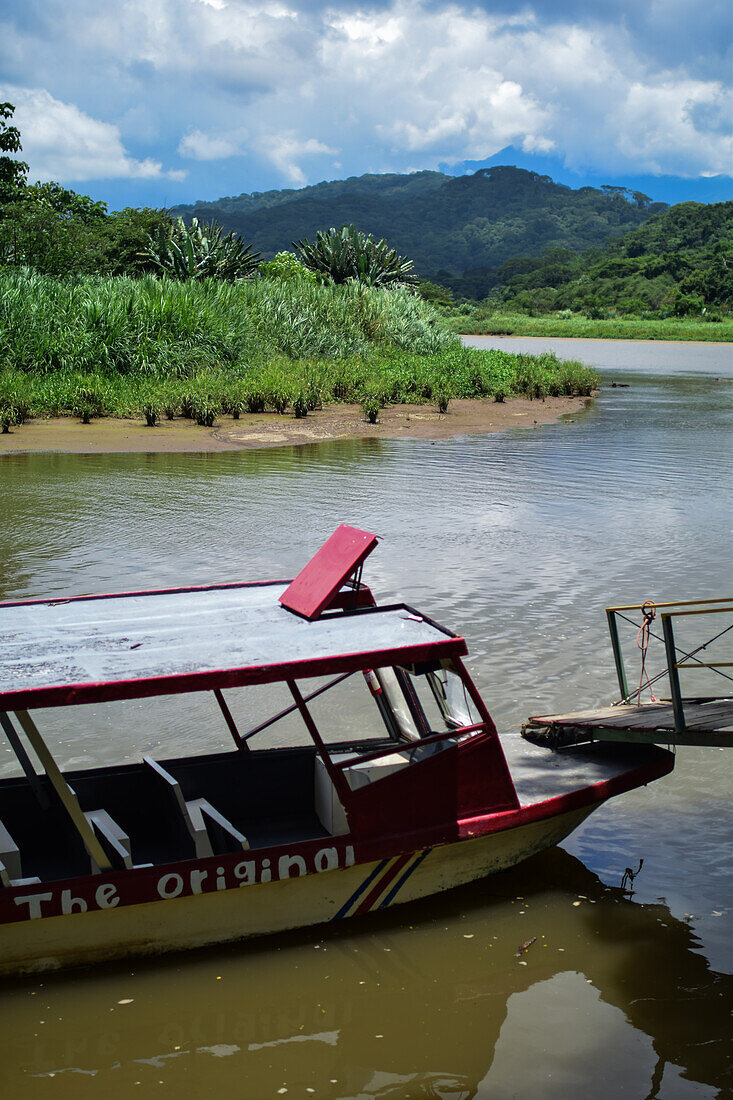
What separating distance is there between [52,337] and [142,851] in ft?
80.5

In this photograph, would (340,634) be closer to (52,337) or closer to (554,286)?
(52,337)

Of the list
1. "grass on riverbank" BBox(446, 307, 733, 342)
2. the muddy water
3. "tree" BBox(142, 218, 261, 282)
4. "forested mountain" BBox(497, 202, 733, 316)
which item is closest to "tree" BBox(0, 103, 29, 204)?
"tree" BBox(142, 218, 261, 282)

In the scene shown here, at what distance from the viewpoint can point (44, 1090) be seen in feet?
14.5

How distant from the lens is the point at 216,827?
5438mm

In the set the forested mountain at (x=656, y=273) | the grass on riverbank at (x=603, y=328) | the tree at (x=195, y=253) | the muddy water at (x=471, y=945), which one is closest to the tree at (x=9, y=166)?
the tree at (x=195, y=253)

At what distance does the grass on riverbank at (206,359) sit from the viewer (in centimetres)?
2673

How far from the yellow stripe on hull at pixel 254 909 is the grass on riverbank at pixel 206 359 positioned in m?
20.5

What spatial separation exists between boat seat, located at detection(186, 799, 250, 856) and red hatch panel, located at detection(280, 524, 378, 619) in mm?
1151

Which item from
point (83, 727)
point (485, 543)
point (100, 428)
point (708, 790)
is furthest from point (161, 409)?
point (708, 790)

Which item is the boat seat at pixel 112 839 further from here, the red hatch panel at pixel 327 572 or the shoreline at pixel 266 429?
the shoreline at pixel 266 429

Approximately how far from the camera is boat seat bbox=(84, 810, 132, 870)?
500 cm

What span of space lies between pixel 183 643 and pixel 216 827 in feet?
3.47

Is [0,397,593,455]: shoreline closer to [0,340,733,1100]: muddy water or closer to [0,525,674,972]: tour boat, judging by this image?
[0,340,733,1100]: muddy water

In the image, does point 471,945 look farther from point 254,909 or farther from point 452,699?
point 452,699
